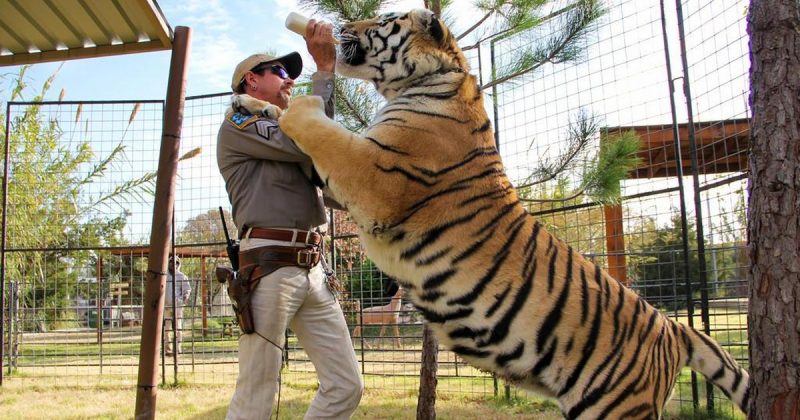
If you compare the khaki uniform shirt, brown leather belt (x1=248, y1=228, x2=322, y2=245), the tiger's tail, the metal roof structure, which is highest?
the metal roof structure

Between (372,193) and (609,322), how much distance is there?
4.10 ft

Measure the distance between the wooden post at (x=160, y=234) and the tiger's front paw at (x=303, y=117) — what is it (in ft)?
8.10

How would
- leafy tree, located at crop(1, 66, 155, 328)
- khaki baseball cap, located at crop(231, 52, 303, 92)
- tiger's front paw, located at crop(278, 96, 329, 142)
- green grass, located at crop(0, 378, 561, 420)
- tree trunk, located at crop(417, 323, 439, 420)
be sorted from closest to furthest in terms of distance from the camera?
1. tiger's front paw, located at crop(278, 96, 329, 142)
2. khaki baseball cap, located at crop(231, 52, 303, 92)
3. tree trunk, located at crop(417, 323, 439, 420)
4. green grass, located at crop(0, 378, 561, 420)
5. leafy tree, located at crop(1, 66, 155, 328)

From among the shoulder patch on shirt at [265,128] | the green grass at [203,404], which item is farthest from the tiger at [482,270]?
the green grass at [203,404]

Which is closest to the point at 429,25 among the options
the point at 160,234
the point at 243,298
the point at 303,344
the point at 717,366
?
the point at 243,298

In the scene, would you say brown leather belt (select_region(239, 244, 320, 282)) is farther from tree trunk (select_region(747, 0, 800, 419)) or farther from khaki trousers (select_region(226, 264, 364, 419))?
tree trunk (select_region(747, 0, 800, 419))

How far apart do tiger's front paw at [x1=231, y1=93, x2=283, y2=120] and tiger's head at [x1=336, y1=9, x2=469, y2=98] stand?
434mm

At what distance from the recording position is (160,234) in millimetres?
5055

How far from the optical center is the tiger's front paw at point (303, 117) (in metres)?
2.88

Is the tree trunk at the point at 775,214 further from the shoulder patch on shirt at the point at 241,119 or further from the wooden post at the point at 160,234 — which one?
the wooden post at the point at 160,234

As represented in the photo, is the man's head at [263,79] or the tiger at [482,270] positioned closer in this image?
the tiger at [482,270]

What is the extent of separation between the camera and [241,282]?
323 cm

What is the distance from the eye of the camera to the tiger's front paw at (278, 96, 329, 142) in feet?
9.45

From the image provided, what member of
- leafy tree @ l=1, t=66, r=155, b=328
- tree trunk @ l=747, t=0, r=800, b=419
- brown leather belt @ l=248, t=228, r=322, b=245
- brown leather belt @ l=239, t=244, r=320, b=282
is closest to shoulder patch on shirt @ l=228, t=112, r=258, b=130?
brown leather belt @ l=248, t=228, r=322, b=245
